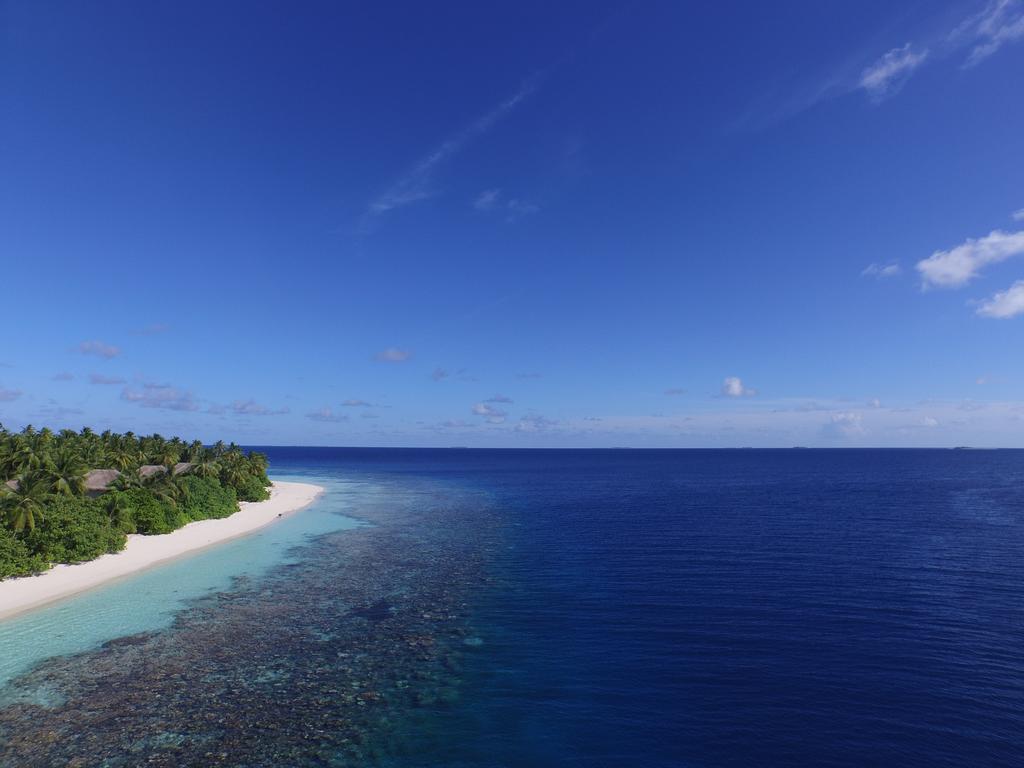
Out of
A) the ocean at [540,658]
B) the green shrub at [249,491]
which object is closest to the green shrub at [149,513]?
the ocean at [540,658]

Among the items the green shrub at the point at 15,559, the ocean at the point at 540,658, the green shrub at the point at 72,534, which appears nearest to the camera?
the ocean at the point at 540,658

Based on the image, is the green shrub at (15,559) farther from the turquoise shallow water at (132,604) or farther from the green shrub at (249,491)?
the green shrub at (249,491)

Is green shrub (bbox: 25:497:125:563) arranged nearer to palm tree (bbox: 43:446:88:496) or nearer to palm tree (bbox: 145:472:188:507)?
palm tree (bbox: 43:446:88:496)

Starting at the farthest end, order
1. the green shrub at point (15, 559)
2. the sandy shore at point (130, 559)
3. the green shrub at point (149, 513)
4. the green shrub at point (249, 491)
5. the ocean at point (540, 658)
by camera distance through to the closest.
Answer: the green shrub at point (249, 491) → the green shrub at point (149, 513) → the green shrub at point (15, 559) → the sandy shore at point (130, 559) → the ocean at point (540, 658)

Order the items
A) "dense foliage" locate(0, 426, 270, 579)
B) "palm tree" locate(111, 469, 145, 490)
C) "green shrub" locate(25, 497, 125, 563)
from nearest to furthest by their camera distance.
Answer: "dense foliage" locate(0, 426, 270, 579) → "green shrub" locate(25, 497, 125, 563) → "palm tree" locate(111, 469, 145, 490)

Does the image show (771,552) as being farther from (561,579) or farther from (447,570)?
(447,570)

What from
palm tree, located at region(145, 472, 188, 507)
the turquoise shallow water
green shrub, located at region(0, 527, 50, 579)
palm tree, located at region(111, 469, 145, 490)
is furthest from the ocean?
palm tree, located at region(111, 469, 145, 490)

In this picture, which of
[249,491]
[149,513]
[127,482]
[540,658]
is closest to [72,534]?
[149,513]
